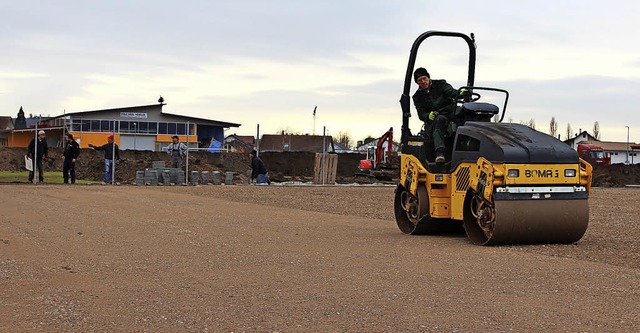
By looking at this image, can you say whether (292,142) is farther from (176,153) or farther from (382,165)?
(176,153)

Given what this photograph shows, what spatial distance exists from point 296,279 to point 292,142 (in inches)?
4381

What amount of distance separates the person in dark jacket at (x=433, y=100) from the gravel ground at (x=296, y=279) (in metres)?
1.77

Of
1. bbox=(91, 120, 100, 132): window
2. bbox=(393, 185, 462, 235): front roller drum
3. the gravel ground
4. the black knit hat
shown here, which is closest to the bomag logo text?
the gravel ground

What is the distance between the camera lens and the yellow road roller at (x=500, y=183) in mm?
11773

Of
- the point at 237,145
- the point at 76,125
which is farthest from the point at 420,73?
the point at 237,145

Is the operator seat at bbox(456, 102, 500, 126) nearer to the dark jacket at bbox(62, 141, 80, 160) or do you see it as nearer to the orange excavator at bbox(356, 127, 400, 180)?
the dark jacket at bbox(62, 141, 80, 160)

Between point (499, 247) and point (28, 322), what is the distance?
6973 mm

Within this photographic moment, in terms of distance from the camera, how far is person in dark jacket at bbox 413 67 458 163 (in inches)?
540

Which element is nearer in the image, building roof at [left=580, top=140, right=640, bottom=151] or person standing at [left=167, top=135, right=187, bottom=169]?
person standing at [left=167, top=135, right=187, bottom=169]

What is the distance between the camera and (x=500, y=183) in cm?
1176

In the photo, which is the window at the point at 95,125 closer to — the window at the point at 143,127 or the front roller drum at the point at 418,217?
the window at the point at 143,127

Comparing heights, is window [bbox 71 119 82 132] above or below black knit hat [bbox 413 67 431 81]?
above

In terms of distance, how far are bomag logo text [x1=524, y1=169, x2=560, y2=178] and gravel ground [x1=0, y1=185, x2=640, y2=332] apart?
0.93 m

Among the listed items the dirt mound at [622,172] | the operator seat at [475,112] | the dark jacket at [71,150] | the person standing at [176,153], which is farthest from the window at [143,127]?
the operator seat at [475,112]
